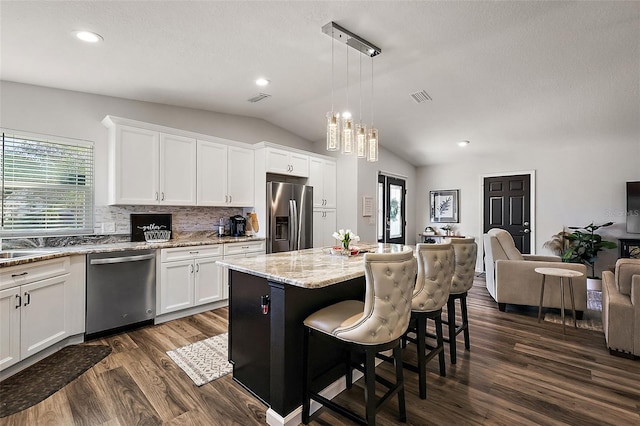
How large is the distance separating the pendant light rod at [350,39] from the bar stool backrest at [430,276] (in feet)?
6.21

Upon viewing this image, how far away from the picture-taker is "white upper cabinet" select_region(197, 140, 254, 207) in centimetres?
411

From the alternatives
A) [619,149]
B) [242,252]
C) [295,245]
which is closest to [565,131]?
[619,149]

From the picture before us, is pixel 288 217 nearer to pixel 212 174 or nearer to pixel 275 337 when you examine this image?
pixel 212 174

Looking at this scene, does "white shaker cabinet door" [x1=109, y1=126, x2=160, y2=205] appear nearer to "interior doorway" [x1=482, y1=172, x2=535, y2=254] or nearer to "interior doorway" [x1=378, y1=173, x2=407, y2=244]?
"interior doorway" [x1=378, y1=173, x2=407, y2=244]

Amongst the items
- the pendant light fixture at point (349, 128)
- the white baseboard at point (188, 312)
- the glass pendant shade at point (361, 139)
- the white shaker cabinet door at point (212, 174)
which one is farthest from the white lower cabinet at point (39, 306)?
the glass pendant shade at point (361, 139)

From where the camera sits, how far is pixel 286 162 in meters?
4.79

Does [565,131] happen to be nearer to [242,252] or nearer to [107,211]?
[242,252]

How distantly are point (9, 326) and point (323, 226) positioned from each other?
3.89m

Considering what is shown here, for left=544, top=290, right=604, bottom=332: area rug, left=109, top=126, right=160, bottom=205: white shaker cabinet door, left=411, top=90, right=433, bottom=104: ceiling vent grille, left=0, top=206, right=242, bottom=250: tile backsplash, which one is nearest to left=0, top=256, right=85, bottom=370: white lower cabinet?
left=0, top=206, right=242, bottom=250: tile backsplash

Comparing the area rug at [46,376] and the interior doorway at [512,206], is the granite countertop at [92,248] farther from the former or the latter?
the interior doorway at [512,206]

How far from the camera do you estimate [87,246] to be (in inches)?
128

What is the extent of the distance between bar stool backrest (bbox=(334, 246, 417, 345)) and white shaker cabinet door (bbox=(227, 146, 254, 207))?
10.5ft

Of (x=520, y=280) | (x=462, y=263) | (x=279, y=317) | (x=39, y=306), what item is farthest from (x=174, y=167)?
(x=520, y=280)

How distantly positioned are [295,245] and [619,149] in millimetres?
5546
